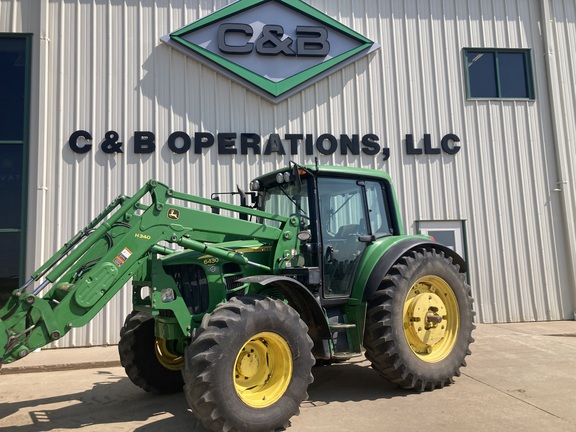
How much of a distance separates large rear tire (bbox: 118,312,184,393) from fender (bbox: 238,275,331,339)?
1.60m

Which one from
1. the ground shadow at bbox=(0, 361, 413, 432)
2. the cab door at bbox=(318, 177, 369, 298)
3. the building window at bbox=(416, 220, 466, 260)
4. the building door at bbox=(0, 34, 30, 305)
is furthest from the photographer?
the building window at bbox=(416, 220, 466, 260)

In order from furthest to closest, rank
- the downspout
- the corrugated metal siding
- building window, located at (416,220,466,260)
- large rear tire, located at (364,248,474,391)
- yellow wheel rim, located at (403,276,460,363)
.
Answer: the downspout
building window, located at (416,220,466,260)
the corrugated metal siding
yellow wheel rim, located at (403,276,460,363)
large rear tire, located at (364,248,474,391)

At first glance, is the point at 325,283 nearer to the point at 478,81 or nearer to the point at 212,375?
the point at 212,375

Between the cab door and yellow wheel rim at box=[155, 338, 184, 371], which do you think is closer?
the cab door

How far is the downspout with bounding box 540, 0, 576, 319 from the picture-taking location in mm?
10133

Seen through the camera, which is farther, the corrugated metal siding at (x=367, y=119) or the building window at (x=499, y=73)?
the building window at (x=499, y=73)

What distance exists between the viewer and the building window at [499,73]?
10.6 m

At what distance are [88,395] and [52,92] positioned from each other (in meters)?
6.24

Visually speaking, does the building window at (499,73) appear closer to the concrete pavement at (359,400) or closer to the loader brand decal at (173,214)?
the concrete pavement at (359,400)

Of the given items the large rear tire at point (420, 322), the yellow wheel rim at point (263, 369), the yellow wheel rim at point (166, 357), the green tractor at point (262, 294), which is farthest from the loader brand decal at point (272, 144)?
the yellow wheel rim at point (263, 369)

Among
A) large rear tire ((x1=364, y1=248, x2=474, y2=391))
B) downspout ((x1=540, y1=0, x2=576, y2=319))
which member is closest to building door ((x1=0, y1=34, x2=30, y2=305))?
large rear tire ((x1=364, y1=248, x2=474, y2=391))

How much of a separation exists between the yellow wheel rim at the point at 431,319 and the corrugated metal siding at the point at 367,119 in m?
4.47

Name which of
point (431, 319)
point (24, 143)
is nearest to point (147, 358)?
point (431, 319)

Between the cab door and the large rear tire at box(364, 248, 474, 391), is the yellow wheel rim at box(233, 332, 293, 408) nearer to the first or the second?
the cab door
